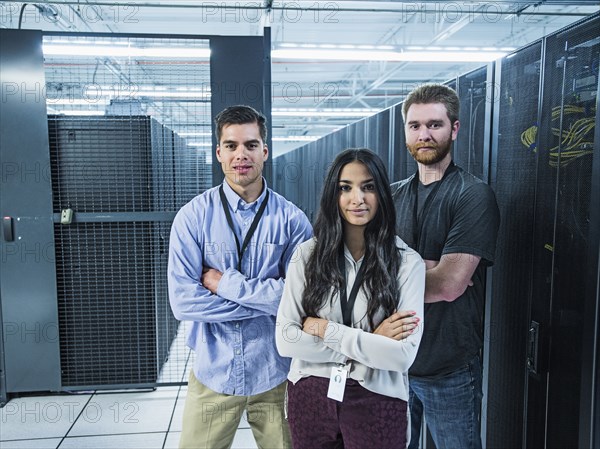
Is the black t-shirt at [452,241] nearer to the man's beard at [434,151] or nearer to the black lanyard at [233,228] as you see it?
the man's beard at [434,151]

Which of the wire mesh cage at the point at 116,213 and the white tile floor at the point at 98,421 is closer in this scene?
the white tile floor at the point at 98,421

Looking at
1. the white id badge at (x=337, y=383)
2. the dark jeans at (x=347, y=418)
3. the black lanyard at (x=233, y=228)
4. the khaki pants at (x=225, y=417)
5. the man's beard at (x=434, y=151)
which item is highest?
A: the man's beard at (x=434, y=151)

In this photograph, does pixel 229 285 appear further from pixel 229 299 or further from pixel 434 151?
pixel 434 151

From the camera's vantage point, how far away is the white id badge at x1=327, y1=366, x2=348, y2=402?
1.26 m

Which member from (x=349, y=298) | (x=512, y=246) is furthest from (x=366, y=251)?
(x=512, y=246)

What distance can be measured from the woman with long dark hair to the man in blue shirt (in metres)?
Result: 0.26

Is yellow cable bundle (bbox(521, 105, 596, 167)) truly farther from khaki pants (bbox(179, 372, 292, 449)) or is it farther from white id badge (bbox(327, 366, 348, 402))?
khaki pants (bbox(179, 372, 292, 449))

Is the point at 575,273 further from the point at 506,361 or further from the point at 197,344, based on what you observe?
the point at 197,344

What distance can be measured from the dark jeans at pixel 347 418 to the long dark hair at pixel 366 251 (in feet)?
0.64

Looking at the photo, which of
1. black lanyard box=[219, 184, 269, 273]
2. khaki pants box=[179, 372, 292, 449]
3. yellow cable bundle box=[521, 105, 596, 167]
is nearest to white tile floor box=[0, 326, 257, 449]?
khaki pants box=[179, 372, 292, 449]

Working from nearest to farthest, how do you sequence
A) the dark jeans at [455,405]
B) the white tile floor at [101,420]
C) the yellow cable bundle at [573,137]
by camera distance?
the yellow cable bundle at [573,137]
the dark jeans at [455,405]
the white tile floor at [101,420]

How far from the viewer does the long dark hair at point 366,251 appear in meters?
1.30

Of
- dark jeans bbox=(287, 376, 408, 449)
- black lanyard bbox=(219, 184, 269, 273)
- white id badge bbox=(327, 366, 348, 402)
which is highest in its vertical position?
black lanyard bbox=(219, 184, 269, 273)

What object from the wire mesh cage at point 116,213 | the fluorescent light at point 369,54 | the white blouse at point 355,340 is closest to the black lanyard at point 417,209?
the white blouse at point 355,340
